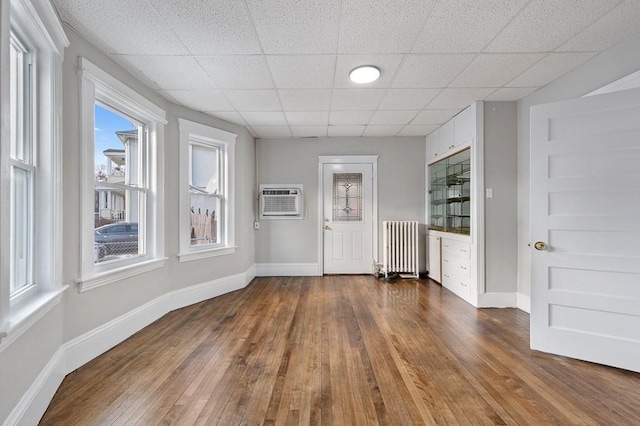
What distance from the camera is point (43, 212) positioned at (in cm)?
182

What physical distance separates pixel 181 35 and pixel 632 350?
150 inches

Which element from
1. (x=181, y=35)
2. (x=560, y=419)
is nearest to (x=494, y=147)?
(x=560, y=419)

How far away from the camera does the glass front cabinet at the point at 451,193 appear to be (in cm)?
378

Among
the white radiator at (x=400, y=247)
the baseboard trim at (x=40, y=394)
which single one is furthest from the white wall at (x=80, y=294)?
the white radiator at (x=400, y=247)

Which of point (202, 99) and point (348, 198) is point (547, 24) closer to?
point (202, 99)

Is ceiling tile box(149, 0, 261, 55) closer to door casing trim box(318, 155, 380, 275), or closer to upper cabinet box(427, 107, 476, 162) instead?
upper cabinet box(427, 107, 476, 162)

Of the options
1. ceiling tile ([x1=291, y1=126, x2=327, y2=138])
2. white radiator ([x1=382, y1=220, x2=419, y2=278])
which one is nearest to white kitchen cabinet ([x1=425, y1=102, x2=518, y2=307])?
white radiator ([x1=382, y1=220, x2=419, y2=278])

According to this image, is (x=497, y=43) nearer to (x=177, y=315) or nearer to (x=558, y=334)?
(x=558, y=334)

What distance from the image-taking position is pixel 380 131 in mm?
4703

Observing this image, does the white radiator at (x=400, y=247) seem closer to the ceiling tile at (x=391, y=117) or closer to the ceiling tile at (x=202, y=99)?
the ceiling tile at (x=391, y=117)

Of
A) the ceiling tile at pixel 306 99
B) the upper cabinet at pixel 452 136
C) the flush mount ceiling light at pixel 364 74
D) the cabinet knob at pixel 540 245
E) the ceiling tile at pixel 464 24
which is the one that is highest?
the ceiling tile at pixel 464 24

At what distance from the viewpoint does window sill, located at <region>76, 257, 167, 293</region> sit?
2.21m

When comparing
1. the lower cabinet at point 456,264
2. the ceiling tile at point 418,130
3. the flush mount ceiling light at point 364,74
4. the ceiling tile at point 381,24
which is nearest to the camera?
the ceiling tile at point 381,24

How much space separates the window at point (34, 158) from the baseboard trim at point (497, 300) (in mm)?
3849
